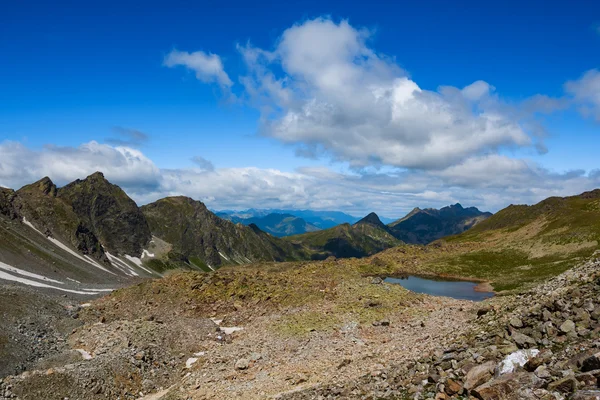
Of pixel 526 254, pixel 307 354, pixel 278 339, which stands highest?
pixel 526 254

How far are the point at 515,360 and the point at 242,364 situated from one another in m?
20.3

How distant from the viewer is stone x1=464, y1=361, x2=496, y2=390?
591 inches

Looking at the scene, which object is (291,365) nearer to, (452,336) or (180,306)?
(452,336)

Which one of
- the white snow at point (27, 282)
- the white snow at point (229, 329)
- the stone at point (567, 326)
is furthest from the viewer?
the white snow at point (27, 282)

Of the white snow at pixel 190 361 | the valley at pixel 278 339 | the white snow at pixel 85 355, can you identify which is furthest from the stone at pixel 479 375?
the white snow at pixel 85 355

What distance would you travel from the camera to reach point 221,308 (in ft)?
164

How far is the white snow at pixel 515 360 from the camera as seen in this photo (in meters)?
15.3

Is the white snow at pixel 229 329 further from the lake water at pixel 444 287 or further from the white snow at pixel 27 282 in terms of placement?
the white snow at pixel 27 282

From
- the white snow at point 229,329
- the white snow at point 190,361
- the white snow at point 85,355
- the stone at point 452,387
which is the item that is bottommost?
the white snow at point 190,361

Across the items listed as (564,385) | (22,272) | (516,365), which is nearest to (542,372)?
(564,385)

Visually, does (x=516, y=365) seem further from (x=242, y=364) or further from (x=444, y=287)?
(x=444, y=287)

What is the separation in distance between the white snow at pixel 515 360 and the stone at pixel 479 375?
1.37ft

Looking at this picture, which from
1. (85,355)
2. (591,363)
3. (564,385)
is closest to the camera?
(564,385)

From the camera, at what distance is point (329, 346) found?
3219cm
